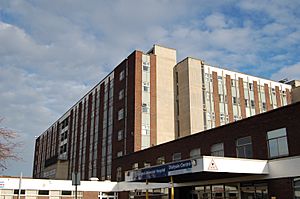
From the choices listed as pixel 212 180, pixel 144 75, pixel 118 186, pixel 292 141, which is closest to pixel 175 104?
pixel 144 75

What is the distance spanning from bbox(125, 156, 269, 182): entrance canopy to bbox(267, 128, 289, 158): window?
927 millimetres

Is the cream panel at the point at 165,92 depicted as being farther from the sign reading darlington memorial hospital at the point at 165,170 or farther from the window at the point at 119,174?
the sign reading darlington memorial hospital at the point at 165,170

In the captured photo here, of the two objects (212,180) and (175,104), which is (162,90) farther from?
(212,180)

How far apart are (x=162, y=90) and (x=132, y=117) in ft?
22.2

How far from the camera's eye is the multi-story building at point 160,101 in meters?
53.8

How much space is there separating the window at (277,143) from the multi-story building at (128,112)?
2694 centimetres

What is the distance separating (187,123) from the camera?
176ft

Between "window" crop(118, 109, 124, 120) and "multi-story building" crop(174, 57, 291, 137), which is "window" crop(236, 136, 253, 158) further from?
"window" crop(118, 109, 124, 120)

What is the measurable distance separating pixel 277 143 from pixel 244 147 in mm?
3262

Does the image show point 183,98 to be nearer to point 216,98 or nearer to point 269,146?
point 216,98

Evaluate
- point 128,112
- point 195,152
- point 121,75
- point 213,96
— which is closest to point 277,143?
point 195,152

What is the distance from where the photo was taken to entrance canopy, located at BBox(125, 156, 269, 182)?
23.6m

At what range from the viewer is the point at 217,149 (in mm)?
31328

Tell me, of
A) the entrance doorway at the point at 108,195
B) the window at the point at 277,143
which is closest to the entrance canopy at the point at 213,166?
the window at the point at 277,143
